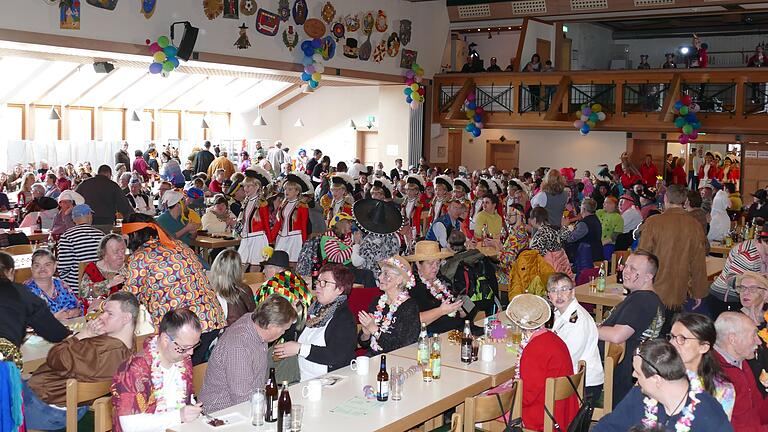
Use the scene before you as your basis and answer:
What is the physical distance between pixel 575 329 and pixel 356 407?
1594 millimetres

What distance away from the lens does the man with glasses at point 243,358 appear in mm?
4430

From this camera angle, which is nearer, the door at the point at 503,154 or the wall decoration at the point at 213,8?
the wall decoration at the point at 213,8

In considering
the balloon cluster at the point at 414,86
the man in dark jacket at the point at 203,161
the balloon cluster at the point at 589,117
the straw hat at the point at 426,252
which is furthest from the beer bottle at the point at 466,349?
the balloon cluster at the point at 414,86

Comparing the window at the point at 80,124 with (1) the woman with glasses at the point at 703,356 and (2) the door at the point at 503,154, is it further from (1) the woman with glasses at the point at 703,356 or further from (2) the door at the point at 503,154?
(1) the woman with glasses at the point at 703,356

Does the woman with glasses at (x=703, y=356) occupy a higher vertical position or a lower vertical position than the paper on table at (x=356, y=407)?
higher

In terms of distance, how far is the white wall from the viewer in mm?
13129

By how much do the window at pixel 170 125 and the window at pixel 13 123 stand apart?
446cm

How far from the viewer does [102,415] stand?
412 cm

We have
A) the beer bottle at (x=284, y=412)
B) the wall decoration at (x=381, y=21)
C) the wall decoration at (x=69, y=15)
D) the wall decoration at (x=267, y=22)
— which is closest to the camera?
the beer bottle at (x=284, y=412)

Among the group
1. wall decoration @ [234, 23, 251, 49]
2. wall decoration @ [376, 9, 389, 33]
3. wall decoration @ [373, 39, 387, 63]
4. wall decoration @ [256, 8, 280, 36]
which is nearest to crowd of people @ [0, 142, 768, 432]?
wall decoration @ [234, 23, 251, 49]

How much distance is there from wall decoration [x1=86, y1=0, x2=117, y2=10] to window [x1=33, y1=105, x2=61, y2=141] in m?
9.09

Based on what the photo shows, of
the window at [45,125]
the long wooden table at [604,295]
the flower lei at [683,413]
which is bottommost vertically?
the long wooden table at [604,295]

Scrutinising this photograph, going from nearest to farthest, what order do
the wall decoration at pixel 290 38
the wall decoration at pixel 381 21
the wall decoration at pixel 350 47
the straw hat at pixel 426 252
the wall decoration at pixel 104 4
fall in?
the straw hat at pixel 426 252
the wall decoration at pixel 104 4
the wall decoration at pixel 290 38
the wall decoration at pixel 350 47
the wall decoration at pixel 381 21

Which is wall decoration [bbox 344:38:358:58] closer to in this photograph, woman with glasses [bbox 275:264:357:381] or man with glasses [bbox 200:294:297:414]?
woman with glasses [bbox 275:264:357:381]
